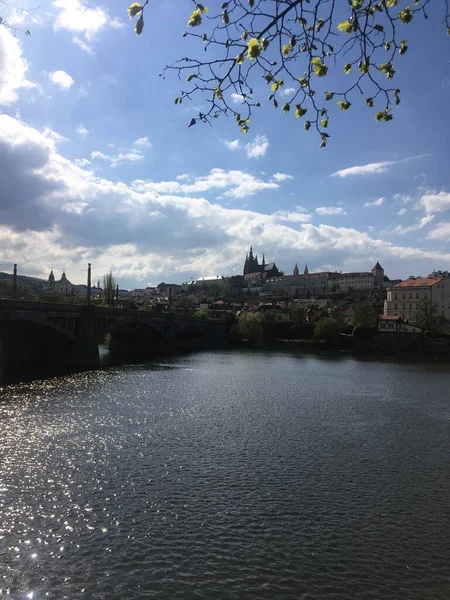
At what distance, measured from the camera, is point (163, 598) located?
9234 millimetres

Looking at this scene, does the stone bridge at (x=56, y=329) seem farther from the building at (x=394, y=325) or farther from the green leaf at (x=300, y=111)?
the building at (x=394, y=325)

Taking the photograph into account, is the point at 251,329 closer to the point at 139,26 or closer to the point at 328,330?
the point at 328,330

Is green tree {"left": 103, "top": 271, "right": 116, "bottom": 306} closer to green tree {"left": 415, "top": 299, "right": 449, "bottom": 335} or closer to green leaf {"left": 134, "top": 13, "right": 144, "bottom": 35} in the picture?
green tree {"left": 415, "top": 299, "right": 449, "bottom": 335}

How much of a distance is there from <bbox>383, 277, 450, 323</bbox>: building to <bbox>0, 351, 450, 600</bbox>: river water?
92689 millimetres

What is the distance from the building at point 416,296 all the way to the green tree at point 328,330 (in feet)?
85.6

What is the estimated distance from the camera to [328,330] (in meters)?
96.9

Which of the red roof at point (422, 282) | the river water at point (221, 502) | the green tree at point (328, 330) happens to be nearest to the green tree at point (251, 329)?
the green tree at point (328, 330)

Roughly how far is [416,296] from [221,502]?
4471 inches

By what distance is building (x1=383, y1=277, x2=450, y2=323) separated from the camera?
→ 115 meters

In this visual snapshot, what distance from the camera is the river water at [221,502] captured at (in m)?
9.95

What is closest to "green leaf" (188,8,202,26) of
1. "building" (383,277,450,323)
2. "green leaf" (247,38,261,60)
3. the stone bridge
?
"green leaf" (247,38,261,60)

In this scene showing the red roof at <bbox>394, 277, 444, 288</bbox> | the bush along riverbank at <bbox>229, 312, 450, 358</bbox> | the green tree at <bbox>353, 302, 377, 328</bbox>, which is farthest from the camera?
the red roof at <bbox>394, 277, 444, 288</bbox>

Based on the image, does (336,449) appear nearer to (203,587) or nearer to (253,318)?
(203,587)

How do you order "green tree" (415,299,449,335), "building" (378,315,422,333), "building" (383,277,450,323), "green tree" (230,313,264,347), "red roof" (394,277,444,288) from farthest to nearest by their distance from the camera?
"red roof" (394,277,444,288)
"building" (383,277,450,323)
"building" (378,315,422,333)
"green tree" (230,313,264,347)
"green tree" (415,299,449,335)
